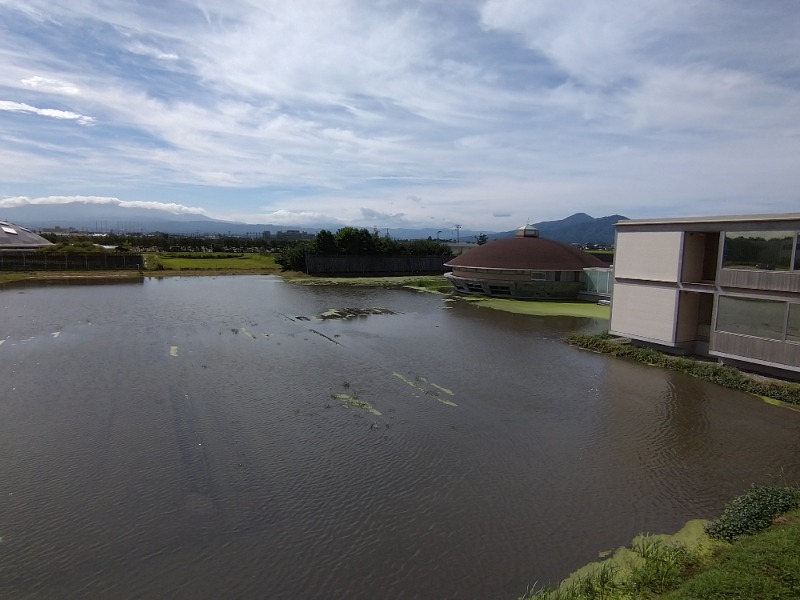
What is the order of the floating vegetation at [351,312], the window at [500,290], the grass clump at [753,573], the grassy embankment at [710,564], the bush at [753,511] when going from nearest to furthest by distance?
the grass clump at [753,573]
the grassy embankment at [710,564]
the bush at [753,511]
the floating vegetation at [351,312]
the window at [500,290]

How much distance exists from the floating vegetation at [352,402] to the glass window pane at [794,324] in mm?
11677

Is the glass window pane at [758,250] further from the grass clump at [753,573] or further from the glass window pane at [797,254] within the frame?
the grass clump at [753,573]

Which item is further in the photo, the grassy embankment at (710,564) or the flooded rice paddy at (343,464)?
the flooded rice paddy at (343,464)

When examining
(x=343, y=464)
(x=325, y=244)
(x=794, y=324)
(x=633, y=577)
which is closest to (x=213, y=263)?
(x=325, y=244)

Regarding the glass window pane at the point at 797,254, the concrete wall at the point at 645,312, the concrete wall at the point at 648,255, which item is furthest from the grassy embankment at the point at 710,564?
the concrete wall at the point at 648,255

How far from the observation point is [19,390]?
43.3 ft

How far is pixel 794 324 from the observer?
1389 centimetres

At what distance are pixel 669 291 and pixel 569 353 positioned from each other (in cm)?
407

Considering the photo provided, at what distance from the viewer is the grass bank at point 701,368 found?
1370 centimetres

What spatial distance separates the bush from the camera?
7.32m

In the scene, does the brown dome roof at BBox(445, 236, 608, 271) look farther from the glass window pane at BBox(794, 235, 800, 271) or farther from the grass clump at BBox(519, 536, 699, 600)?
the grass clump at BBox(519, 536, 699, 600)

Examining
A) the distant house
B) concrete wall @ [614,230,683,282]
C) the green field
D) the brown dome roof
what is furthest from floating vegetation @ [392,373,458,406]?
the green field

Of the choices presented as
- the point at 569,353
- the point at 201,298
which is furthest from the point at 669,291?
the point at 201,298

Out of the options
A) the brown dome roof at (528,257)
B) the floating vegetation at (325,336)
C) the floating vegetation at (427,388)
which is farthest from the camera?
the brown dome roof at (528,257)
